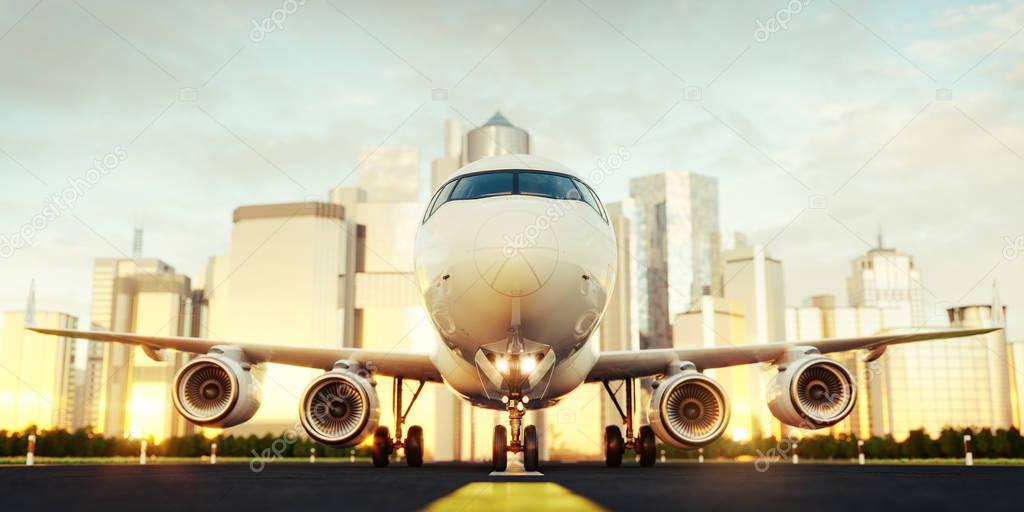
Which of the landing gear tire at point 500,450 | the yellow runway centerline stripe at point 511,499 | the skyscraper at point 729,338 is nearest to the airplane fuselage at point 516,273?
the landing gear tire at point 500,450

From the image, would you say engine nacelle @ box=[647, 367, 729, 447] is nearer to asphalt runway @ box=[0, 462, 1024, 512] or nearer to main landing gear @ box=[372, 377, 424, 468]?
main landing gear @ box=[372, 377, 424, 468]

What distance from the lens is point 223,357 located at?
1623cm

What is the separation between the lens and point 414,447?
61.0 ft

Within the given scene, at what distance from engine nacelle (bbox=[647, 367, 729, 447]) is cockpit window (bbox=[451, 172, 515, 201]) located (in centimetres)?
622

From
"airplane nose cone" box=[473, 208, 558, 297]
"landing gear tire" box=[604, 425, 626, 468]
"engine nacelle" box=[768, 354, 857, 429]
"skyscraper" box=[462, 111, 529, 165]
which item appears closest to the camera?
"airplane nose cone" box=[473, 208, 558, 297]

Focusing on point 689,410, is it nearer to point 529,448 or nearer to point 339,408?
point 529,448

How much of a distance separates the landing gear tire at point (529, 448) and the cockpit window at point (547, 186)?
3418 millimetres

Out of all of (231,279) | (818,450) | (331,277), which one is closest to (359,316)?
(331,277)

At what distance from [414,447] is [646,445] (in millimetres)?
5076

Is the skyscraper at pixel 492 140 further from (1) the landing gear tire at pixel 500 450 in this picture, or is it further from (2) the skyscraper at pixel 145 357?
(1) the landing gear tire at pixel 500 450

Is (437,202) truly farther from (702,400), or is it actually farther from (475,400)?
(702,400)

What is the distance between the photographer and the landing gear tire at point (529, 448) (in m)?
12.4

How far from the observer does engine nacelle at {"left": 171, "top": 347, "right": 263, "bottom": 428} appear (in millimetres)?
15891

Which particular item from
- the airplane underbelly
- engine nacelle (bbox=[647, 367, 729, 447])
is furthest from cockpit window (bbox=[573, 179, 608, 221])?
engine nacelle (bbox=[647, 367, 729, 447])
